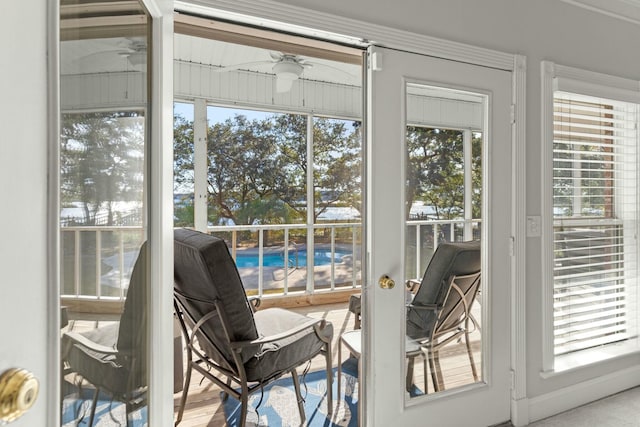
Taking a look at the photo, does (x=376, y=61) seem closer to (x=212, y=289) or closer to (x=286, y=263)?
(x=212, y=289)

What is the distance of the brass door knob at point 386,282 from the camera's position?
6.16 ft

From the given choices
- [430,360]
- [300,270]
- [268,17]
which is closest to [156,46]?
[268,17]

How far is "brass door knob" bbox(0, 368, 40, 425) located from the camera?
0.43m

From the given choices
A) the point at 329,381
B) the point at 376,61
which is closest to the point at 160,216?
Result: the point at 376,61

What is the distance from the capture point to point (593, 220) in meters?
2.65

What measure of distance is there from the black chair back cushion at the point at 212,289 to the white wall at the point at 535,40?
124 centimetres

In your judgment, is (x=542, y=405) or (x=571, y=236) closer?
(x=542, y=405)

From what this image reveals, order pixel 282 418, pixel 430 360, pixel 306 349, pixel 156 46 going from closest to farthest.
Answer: pixel 156 46
pixel 430 360
pixel 306 349
pixel 282 418

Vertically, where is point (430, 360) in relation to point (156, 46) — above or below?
below

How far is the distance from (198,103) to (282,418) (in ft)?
9.50

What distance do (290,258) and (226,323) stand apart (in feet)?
8.53

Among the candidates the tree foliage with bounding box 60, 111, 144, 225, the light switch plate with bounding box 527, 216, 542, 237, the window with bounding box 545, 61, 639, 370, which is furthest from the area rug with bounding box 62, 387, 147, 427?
the window with bounding box 545, 61, 639, 370

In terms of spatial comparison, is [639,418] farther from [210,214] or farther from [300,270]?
[210,214]

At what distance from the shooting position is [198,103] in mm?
3885
